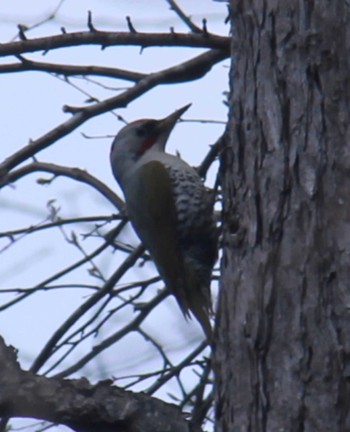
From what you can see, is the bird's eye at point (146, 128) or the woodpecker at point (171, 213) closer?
the woodpecker at point (171, 213)

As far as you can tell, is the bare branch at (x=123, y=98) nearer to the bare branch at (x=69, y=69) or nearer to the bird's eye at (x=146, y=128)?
the bare branch at (x=69, y=69)

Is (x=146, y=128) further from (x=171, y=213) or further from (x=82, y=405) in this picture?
(x=82, y=405)

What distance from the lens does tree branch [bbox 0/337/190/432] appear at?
2.86m

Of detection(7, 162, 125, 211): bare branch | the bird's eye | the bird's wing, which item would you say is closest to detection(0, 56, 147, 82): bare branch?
detection(7, 162, 125, 211): bare branch

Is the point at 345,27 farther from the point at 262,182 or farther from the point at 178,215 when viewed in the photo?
the point at 178,215

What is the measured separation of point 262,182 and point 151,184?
2429 mm

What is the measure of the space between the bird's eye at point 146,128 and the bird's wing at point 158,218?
0.61 ft

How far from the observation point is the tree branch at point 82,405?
2.86 m

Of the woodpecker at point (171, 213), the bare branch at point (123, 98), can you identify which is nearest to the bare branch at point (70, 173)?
the bare branch at point (123, 98)

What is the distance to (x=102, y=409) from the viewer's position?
2.86m

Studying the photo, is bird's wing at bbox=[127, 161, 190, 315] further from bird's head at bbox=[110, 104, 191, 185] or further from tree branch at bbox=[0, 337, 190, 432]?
tree branch at bbox=[0, 337, 190, 432]

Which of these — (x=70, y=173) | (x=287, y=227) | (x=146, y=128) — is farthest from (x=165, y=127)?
(x=287, y=227)

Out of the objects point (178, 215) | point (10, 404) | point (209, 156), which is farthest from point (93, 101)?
point (10, 404)

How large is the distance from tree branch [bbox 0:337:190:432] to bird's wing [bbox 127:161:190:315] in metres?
2.19
